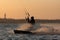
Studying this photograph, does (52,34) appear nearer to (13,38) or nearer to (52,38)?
(52,38)

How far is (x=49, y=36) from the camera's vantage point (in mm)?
17422

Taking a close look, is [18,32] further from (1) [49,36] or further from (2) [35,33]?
(1) [49,36]

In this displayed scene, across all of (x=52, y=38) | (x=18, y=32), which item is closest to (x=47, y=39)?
(x=52, y=38)

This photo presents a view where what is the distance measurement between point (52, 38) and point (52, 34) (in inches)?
57.3

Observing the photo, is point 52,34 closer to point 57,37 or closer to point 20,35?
point 57,37

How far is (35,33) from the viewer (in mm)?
18406

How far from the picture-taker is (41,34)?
59.6 ft

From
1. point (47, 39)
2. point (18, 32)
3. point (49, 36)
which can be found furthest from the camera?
point (18, 32)

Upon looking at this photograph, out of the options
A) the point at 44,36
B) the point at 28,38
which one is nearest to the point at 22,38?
the point at 28,38

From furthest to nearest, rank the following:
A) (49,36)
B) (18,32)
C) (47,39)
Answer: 1. (18,32)
2. (49,36)
3. (47,39)

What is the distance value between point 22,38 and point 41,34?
1896 millimetres

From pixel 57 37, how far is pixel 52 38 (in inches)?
18.5

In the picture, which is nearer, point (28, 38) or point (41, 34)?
point (28, 38)

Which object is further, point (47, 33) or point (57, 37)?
point (47, 33)
